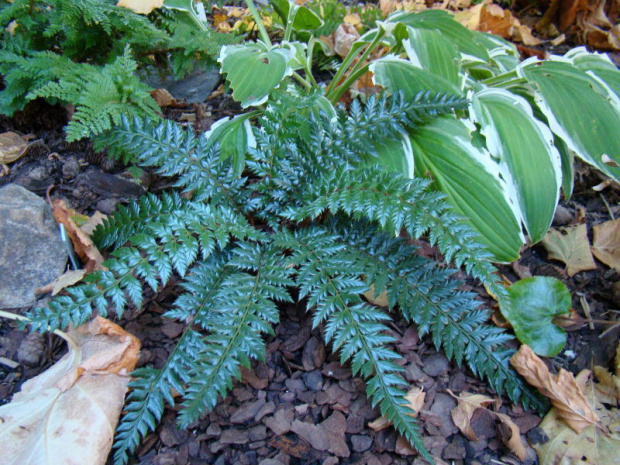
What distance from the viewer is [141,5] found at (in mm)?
2234

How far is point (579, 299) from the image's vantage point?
193 centimetres

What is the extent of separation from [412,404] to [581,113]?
1.46 m

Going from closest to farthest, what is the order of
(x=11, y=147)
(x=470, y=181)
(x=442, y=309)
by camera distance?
(x=442, y=309) → (x=470, y=181) → (x=11, y=147)

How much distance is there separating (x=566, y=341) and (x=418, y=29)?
148cm

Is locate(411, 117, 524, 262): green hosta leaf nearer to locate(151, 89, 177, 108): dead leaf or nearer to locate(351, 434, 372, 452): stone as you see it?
locate(351, 434, 372, 452): stone

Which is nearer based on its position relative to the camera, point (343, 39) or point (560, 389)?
point (560, 389)

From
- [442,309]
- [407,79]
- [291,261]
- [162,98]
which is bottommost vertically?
[442,309]

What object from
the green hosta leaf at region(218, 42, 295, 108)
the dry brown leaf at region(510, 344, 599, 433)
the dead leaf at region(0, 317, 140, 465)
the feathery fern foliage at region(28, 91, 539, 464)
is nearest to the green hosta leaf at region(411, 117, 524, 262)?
the feathery fern foliage at region(28, 91, 539, 464)

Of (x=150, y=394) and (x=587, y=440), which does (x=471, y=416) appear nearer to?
(x=587, y=440)

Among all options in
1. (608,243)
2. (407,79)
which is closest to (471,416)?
(608,243)

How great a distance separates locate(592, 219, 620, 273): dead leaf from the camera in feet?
6.68

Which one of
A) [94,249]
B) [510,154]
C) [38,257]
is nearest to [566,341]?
[510,154]

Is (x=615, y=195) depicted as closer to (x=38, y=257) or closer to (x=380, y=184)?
(x=380, y=184)

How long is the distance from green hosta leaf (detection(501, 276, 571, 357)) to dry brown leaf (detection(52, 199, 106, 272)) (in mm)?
1517
